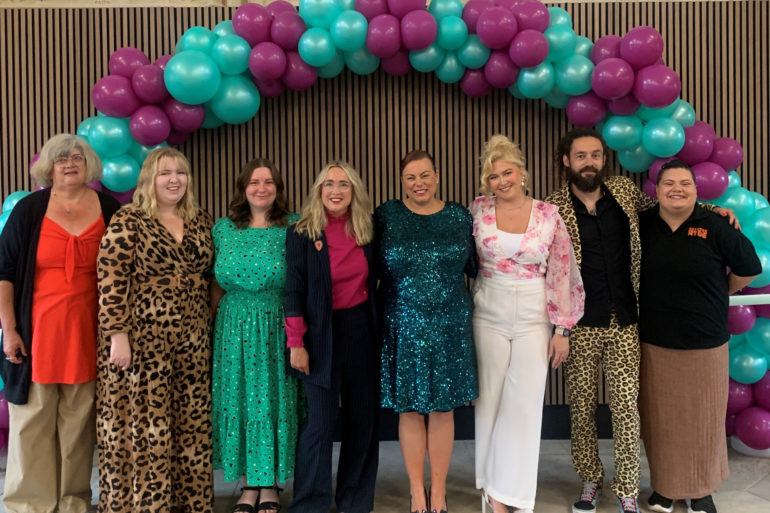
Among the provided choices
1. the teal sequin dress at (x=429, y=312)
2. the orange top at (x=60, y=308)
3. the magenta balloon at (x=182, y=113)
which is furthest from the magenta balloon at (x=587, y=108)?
the orange top at (x=60, y=308)

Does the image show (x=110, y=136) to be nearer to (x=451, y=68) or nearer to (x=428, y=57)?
(x=428, y=57)

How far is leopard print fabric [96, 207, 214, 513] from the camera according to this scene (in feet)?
8.86

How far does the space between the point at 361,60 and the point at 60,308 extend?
2039mm

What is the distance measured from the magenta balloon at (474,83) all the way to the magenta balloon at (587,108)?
0.52m

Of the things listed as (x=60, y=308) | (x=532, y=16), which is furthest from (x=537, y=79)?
(x=60, y=308)

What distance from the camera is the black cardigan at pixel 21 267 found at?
2.84 metres

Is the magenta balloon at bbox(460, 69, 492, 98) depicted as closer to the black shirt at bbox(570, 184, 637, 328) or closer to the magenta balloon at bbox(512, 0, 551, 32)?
the magenta balloon at bbox(512, 0, 551, 32)

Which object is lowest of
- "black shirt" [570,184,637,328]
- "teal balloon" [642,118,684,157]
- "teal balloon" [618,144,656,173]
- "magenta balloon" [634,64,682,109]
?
"black shirt" [570,184,637,328]

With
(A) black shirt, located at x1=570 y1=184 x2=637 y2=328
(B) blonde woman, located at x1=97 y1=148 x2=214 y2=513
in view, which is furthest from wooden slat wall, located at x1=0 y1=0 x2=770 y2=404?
(B) blonde woman, located at x1=97 y1=148 x2=214 y2=513

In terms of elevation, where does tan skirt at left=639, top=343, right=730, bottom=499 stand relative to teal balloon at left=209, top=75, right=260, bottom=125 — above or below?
below

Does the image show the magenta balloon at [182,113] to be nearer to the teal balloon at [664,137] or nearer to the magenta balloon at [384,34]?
the magenta balloon at [384,34]

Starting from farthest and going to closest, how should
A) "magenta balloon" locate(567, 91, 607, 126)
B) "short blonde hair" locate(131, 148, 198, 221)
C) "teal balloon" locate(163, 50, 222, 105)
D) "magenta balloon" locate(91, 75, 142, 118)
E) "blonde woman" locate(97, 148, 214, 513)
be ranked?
"magenta balloon" locate(567, 91, 607, 126) < "magenta balloon" locate(91, 75, 142, 118) < "teal balloon" locate(163, 50, 222, 105) < "short blonde hair" locate(131, 148, 198, 221) < "blonde woman" locate(97, 148, 214, 513)

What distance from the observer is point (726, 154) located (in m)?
3.59

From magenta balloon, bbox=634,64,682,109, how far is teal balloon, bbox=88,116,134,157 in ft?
9.23
